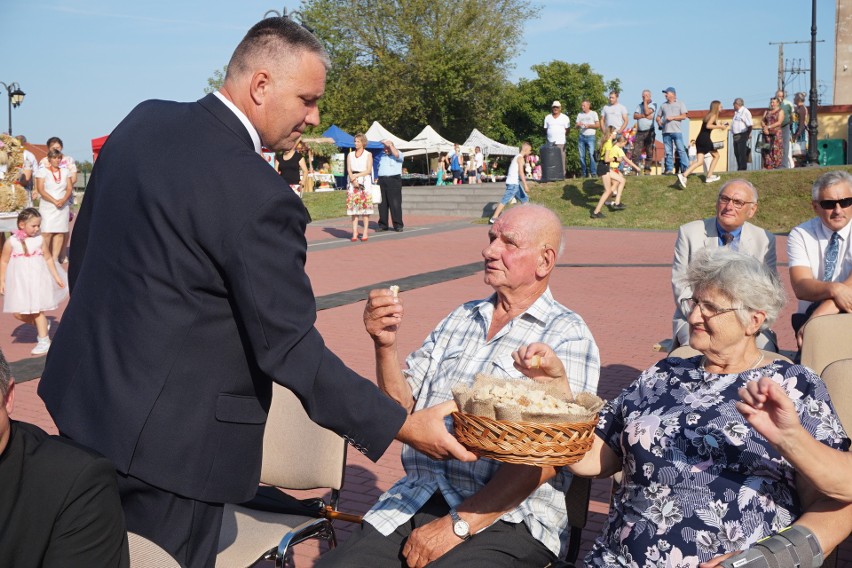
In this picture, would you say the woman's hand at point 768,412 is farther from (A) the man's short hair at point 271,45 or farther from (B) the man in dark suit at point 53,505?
(B) the man in dark suit at point 53,505

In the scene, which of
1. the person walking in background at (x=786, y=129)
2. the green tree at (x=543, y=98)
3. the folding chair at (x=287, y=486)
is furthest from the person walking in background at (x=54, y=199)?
the green tree at (x=543, y=98)

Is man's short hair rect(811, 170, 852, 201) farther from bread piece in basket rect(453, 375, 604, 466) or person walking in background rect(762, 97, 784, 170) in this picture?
person walking in background rect(762, 97, 784, 170)

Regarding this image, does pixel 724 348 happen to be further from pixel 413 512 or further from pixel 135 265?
pixel 135 265

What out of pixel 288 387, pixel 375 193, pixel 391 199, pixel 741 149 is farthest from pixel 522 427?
pixel 741 149

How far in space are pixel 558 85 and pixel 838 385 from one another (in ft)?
220

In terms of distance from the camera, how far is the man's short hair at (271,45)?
2396 millimetres

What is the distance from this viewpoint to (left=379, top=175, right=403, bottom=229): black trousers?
20625mm

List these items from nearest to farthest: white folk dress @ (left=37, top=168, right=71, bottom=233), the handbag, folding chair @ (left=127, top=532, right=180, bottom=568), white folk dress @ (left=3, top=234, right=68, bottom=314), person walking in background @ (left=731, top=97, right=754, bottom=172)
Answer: folding chair @ (left=127, top=532, right=180, bottom=568) < white folk dress @ (left=3, top=234, right=68, bottom=314) < white folk dress @ (left=37, top=168, right=71, bottom=233) < the handbag < person walking in background @ (left=731, top=97, right=754, bottom=172)

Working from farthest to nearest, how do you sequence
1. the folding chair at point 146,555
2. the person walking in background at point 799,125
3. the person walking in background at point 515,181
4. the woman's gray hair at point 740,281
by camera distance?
the person walking in background at point 799,125
the person walking in background at point 515,181
the woman's gray hair at point 740,281
the folding chair at point 146,555

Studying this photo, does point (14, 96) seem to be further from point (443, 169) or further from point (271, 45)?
point (271, 45)

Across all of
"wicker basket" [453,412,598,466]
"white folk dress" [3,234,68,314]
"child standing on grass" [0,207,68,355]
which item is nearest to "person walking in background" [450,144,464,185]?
"child standing on grass" [0,207,68,355]

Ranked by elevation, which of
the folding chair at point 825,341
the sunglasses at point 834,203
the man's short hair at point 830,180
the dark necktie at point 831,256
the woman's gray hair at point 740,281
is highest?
the man's short hair at point 830,180

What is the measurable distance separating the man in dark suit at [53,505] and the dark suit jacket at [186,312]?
26 cm

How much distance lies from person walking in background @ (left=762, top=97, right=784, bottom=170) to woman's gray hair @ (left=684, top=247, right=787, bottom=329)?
71.5 ft
